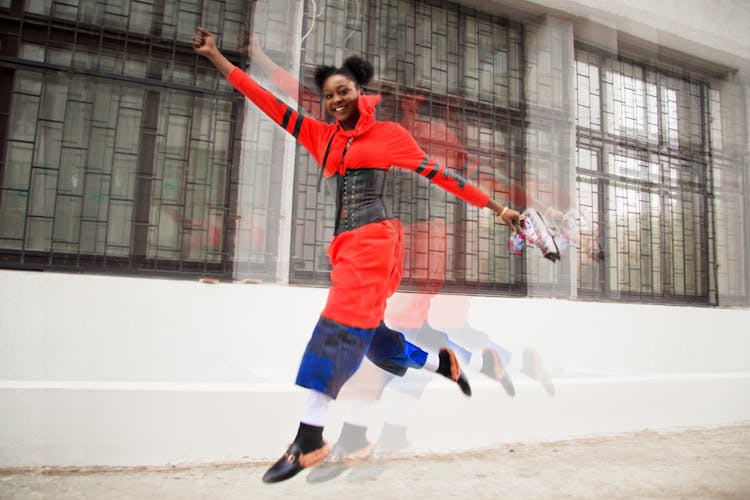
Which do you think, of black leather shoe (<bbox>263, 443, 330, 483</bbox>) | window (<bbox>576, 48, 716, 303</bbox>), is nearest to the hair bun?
black leather shoe (<bbox>263, 443, 330, 483</bbox>)

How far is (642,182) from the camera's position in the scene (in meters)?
3.88

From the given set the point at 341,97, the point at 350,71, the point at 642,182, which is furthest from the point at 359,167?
the point at 642,182

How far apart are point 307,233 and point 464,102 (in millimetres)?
1316

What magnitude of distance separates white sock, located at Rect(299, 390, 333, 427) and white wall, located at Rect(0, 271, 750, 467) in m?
0.89

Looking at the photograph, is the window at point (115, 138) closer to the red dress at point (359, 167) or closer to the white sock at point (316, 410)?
the red dress at point (359, 167)

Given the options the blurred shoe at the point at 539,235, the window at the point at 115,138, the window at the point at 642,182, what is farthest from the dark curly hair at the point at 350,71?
the window at the point at 642,182

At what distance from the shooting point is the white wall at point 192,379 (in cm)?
241

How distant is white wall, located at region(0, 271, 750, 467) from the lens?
2.41 m

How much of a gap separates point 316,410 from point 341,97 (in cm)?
114

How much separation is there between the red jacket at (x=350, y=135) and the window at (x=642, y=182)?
1959 mm

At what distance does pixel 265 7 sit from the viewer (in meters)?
2.87

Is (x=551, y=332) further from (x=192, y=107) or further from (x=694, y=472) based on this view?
(x=192, y=107)

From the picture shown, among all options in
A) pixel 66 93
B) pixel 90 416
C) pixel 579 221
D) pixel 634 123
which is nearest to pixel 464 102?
pixel 579 221

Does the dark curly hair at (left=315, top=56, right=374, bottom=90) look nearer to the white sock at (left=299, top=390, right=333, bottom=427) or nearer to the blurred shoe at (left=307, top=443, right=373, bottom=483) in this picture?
the white sock at (left=299, top=390, right=333, bottom=427)
